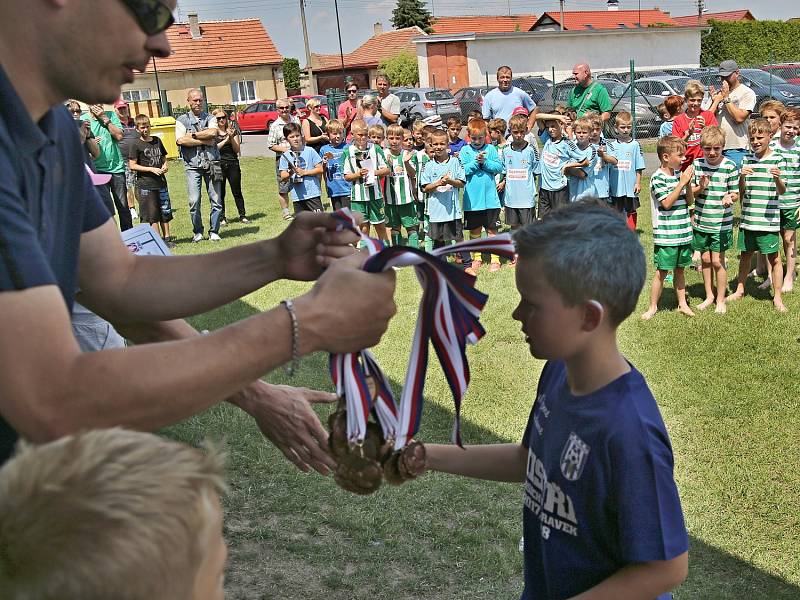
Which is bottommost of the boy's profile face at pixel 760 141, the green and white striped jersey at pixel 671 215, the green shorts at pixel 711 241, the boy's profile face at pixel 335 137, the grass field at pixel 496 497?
the grass field at pixel 496 497

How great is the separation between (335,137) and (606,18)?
216 ft

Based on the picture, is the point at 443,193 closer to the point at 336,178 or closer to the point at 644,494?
the point at 336,178

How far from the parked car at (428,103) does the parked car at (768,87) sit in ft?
26.3

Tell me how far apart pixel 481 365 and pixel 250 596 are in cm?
349

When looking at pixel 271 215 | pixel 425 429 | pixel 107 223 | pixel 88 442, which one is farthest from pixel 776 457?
pixel 271 215

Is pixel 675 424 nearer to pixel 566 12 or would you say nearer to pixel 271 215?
pixel 271 215

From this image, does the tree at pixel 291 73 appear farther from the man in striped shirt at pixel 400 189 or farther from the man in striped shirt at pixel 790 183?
the man in striped shirt at pixel 790 183

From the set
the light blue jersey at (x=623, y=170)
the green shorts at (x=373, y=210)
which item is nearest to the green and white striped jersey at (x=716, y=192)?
the light blue jersey at (x=623, y=170)

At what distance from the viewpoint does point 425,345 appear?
204 centimetres

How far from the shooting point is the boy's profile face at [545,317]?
2.04 meters

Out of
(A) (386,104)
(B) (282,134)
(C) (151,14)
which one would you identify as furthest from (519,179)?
(C) (151,14)

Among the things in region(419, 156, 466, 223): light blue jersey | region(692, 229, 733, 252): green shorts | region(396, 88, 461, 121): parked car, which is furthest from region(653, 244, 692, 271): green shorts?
region(396, 88, 461, 121): parked car

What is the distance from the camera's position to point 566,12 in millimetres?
70125

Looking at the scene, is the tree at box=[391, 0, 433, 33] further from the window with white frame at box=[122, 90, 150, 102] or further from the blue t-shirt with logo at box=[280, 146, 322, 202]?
the blue t-shirt with logo at box=[280, 146, 322, 202]
